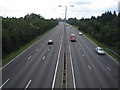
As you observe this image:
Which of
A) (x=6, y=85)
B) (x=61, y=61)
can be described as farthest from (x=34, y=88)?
(x=61, y=61)

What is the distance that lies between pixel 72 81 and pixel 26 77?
20.6 feet

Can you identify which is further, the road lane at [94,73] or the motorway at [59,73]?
the road lane at [94,73]

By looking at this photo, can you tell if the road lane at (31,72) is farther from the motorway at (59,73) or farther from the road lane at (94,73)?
the road lane at (94,73)

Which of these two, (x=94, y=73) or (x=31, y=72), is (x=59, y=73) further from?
(x=94, y=73)

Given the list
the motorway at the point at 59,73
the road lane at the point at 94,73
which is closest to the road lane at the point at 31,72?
the motorway at the point at 59,73

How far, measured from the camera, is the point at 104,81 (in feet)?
71.4

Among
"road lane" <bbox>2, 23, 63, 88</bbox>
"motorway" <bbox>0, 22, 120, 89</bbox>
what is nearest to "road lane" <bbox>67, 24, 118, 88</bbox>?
"motorway" <bbox>0, 22, 120, 89</bbox>

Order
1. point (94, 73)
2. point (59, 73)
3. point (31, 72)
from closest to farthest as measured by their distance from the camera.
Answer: point (59, 73) < point (31, 72) < point (94, 73)

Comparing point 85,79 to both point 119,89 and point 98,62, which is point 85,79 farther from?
point 98,62

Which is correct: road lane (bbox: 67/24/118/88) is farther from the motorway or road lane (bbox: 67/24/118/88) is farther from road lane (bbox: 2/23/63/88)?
road lane (bbox: 2/23/63/88)

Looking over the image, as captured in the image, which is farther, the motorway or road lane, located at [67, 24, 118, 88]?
road lane, located at [67, 24, 118, 88]

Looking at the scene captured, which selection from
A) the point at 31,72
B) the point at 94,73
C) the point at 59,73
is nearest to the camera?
the point at 59,73

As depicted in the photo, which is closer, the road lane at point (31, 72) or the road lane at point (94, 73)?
the road lane at point (31, 72)

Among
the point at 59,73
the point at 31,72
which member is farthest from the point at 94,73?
the point at 31,72
